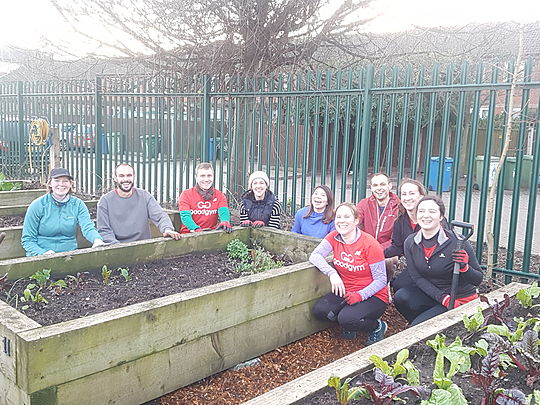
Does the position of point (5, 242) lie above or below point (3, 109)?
below

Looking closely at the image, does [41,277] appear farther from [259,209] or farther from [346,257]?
[259,209]

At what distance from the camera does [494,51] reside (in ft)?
31.9

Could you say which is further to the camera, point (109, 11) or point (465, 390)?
point (109, 11)

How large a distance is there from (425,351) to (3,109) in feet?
41.5

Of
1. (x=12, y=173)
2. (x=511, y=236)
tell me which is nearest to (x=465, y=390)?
(x=511, y=236)

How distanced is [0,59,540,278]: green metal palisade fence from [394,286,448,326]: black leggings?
4.05 ft

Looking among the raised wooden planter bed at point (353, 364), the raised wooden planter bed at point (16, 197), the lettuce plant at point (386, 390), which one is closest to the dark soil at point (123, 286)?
the raised wooden planter bed at point (353, 364)

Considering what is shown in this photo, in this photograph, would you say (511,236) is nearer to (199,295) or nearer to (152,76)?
(199,295)

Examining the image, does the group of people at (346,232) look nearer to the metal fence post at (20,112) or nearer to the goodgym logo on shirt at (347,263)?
the goodgym logo on shirt at (347,263)

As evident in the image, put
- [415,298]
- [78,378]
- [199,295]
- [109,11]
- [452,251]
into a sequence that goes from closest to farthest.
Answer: [78,378]
[199,295]
[452,251]
[415,298]
[109,11]

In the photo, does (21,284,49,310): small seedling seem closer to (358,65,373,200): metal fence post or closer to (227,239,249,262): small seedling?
(227,239,249,262): small seedling

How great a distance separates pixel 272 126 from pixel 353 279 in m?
3.72

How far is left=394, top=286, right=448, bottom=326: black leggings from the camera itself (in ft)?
14.9

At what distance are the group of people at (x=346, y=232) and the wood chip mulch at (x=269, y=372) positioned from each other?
7.7 inches
